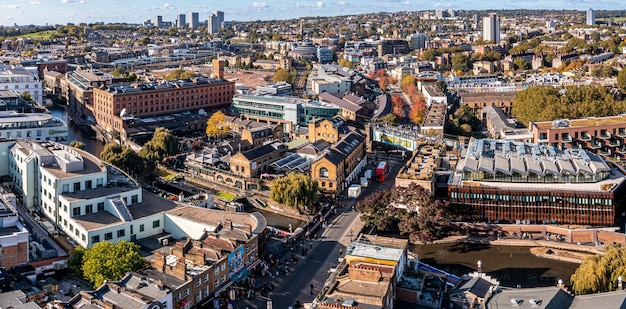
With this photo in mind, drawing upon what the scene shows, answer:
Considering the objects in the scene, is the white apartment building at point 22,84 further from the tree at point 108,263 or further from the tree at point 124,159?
the tree at point 108,263

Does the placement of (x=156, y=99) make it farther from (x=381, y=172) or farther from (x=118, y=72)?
(x=118, y=72)

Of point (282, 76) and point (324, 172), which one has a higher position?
point (282, 76)

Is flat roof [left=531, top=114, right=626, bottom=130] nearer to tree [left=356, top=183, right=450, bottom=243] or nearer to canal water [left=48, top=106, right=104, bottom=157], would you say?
tree [left=356, top=183, right=450, bottom=243]

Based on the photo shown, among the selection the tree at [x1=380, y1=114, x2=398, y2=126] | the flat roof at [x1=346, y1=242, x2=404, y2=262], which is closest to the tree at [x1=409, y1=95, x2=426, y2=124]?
the tree at [x1=380, y1=114, x2=398, y2=126]

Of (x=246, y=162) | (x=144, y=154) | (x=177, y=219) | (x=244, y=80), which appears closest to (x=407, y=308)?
(x=177, y=219)

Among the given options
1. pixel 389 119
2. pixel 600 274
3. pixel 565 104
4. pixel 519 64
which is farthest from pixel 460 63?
pixel 600 274

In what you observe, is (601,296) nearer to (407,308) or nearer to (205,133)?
(407,308)

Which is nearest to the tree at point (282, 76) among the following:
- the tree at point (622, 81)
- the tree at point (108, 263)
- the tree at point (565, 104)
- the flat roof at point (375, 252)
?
the tree at point (565, 104)
